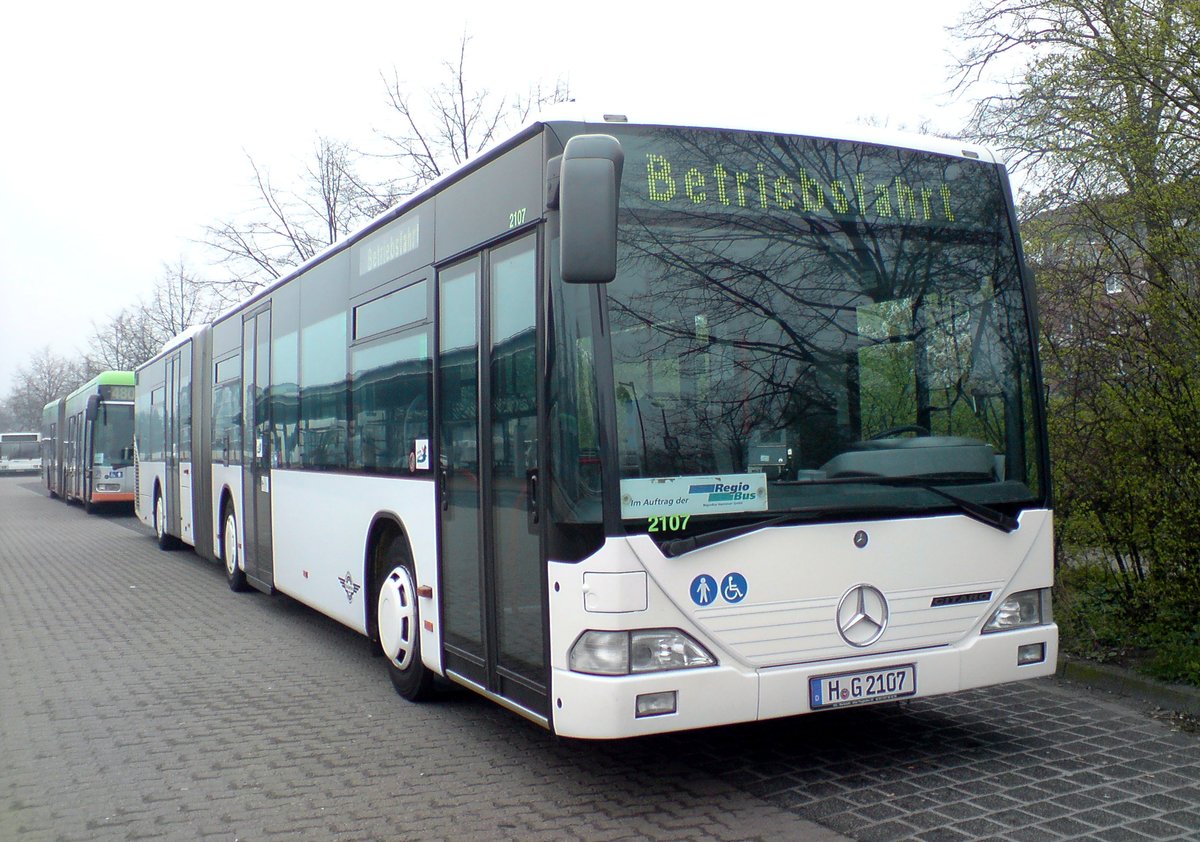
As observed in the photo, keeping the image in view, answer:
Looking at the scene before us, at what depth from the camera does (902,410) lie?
17.4ft

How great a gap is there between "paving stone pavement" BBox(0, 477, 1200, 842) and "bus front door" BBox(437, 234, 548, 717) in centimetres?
53

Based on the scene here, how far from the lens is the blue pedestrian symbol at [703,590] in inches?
191

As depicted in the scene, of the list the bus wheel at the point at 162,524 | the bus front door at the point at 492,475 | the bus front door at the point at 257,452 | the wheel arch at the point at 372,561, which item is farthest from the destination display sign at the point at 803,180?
the bus wheel at the point at 162,524

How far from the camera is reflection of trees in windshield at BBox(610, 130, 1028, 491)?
16.1 feet

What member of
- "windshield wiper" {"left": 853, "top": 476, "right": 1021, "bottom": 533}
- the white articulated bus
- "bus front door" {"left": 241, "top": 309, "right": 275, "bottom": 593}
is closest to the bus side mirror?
the white articulated bus

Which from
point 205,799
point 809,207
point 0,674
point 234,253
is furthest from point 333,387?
point 234,253

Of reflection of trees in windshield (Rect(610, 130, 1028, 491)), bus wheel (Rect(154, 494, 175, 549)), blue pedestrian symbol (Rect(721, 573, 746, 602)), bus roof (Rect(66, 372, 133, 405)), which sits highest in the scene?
bus roof (Rect(66, 372, 133, 405))

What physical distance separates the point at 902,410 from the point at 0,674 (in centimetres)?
697

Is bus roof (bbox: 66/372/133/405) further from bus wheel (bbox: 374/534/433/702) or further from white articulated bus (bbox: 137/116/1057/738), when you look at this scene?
white articulated bus (bbox: 137/116/1057/738)

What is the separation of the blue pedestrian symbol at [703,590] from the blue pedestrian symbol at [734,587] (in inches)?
2.0

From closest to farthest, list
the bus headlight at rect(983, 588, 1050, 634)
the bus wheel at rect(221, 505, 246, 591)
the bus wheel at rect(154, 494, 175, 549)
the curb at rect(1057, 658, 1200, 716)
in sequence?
the bus headlight at rect(983, 588, 1050, 634), the curb at rect(1057, 658, 1200, 716), the bus wheel at rect(221, 505, 246, 591), the bus wheel at rect(154, 494, 175, 549)

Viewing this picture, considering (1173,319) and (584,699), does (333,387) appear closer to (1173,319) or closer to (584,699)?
(584,699)

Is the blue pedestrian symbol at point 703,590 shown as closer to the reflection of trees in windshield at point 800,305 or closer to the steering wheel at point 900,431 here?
the reflection of trees in windshield at point 800,305

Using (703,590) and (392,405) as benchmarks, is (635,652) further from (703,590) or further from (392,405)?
(392,405)
